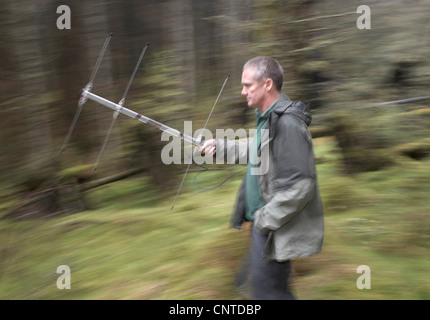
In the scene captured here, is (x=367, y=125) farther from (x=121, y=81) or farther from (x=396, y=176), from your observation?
(x=121, y=81)

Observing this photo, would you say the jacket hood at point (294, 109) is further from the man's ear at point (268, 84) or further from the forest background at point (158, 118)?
the forest background at point (158, 118)

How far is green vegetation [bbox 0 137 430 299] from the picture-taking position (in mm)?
4027

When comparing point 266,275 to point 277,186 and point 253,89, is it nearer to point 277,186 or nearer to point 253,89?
point 277,186

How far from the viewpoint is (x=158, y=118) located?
597 cm

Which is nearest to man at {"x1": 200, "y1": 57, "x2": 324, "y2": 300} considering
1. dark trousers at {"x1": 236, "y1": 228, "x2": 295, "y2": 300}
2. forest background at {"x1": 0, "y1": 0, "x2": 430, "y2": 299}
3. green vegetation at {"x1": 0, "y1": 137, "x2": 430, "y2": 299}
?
dark trousers at {"x1": 236, "y1": 228, "x2": 295, "y2": 300}

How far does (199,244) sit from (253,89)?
7.63ft

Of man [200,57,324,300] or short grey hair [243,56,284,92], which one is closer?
man [200,57,324,300]

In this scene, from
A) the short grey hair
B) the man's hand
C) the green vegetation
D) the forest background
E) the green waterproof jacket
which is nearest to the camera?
the green waterproof jacket

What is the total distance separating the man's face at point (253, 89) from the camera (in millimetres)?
2992

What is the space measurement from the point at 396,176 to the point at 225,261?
289cm

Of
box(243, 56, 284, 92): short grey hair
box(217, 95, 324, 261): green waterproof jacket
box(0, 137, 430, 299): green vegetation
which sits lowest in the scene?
box(0, 137, 430, 299): green vegetation

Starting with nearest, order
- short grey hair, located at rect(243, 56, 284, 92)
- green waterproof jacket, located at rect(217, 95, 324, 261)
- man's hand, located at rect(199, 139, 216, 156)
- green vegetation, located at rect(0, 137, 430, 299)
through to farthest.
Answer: green waterproof jacket, located at rect(217, 95, 324, 261), short grey hair, located at rect(243, 56, 284, 92), man's hand, located at rect(199, 139, 216, 156), green vegetation, located at rect(0, 137, 430, 299)

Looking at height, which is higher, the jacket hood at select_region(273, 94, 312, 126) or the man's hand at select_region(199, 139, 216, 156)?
the jacket hood at select_region(273, 94, 312, 126)

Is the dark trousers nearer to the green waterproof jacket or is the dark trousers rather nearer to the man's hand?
the green waterproof jacket
